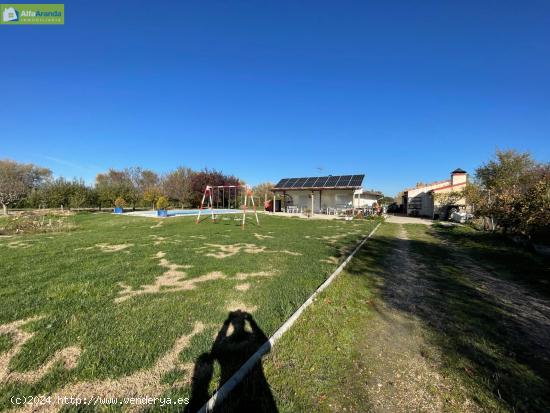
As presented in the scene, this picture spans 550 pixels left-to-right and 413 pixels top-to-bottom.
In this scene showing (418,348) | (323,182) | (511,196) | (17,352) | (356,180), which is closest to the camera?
(17,352)

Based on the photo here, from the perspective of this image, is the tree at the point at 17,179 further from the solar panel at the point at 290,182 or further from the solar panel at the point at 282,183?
the solar panel at the point at 290,182

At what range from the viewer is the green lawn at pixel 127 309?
8.11ft

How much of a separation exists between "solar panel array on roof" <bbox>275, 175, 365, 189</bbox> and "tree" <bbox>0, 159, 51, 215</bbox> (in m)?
26.2

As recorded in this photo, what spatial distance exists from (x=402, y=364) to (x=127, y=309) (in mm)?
3717

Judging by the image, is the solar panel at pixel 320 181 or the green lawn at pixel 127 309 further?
the solar panel at pixel 320 181

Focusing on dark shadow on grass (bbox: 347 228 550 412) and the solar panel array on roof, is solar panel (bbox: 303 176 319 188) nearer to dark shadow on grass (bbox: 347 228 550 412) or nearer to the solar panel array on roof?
the solar panel array on roof

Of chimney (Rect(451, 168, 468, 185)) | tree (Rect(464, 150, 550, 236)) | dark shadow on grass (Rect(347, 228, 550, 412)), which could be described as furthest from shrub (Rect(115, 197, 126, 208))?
chimney (Rect(451, 168, 468, 185))

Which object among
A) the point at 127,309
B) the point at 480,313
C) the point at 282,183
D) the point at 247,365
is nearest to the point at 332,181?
the point at 282,183

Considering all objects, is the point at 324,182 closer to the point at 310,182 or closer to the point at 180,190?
the point at 310,182

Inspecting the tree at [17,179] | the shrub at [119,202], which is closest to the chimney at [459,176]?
the shrub at [119,202]

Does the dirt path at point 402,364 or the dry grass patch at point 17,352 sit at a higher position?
the dry grass patch at point 17,352

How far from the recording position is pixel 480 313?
416 centimetres

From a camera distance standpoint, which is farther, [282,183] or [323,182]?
[282,183]

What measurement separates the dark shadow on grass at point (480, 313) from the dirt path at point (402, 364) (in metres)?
0.12
